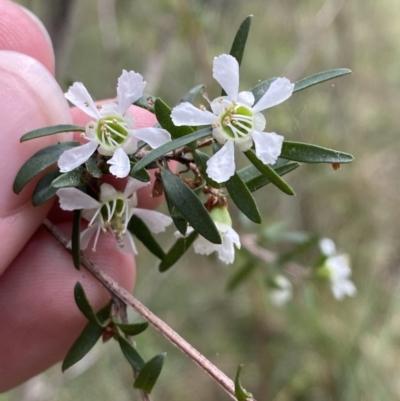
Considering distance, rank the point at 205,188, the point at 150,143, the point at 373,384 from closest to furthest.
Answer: the point at 150,143 < the point at 205,188 < the point at 373,384

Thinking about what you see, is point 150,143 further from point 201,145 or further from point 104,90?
point 104,90

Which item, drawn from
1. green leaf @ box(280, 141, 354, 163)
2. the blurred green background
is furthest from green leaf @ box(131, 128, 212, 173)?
the blurred green background

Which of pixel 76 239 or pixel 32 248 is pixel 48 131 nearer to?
pixel 76 239

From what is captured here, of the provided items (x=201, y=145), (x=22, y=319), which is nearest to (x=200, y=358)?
(x=201, y=145)

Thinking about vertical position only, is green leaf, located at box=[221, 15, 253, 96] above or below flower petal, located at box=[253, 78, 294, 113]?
above

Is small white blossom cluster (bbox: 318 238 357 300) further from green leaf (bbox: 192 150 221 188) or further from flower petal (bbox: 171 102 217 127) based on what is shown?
flower petal (bbox: 171 102 217 127)

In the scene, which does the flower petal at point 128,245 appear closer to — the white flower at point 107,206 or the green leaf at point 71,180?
the white flower at point 107,206
